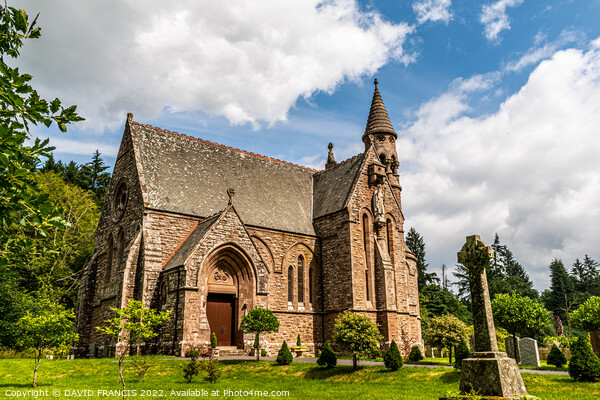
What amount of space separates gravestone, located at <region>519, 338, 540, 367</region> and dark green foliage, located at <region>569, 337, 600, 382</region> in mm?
6501

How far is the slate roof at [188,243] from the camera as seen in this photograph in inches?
851

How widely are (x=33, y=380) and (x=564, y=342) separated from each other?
29671 mm

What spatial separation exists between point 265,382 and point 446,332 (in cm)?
923

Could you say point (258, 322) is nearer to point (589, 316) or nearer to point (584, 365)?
point (584, 365)

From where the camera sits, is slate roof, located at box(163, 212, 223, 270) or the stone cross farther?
slate roof, located at box(163, 212, 223, 270)

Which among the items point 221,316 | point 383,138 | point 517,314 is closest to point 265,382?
point 221,316

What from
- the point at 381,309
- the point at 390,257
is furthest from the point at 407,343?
the point at 390,257

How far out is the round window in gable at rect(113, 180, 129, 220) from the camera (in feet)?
86.0

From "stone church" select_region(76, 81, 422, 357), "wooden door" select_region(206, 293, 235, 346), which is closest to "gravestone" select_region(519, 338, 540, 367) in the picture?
"stone church" select_region(76, 81, 422, 357)

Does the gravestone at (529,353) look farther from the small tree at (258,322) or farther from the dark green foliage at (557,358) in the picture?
the small tree at (258,322)

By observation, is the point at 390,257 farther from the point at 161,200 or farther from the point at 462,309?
the point at 462,309

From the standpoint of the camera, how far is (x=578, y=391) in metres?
12.9

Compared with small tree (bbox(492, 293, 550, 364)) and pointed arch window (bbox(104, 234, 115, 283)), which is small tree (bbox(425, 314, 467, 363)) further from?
pointed arch window (bbox(104, 234, 115, 283))

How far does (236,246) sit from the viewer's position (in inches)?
907
